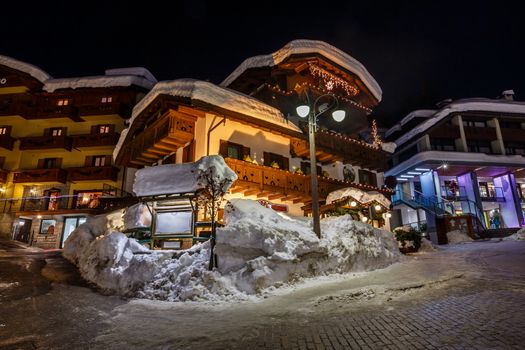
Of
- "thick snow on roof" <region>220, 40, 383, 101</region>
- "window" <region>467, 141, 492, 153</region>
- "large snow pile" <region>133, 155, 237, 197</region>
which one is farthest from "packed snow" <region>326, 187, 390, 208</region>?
"window" <region>467, 141, 492, 153</region>

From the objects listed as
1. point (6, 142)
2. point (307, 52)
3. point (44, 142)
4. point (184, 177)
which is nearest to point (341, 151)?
point (307, 52)

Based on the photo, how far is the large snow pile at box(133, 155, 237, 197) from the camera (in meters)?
11.3

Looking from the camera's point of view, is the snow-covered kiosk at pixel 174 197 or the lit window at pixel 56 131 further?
the lit window at pixel 56 131

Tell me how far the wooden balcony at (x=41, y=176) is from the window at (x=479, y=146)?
152ft

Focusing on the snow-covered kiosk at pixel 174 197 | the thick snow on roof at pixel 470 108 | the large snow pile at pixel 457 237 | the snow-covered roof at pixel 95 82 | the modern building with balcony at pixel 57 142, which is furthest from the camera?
the thick snow on roof at pixel 470 108

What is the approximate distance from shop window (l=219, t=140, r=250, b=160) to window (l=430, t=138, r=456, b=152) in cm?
2777

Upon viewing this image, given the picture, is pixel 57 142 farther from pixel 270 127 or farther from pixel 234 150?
pixel 270 127

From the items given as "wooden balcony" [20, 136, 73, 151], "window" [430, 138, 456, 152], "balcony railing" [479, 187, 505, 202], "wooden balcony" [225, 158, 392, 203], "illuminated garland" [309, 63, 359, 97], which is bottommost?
"wooden balcony" [225, 158, 392, 203]

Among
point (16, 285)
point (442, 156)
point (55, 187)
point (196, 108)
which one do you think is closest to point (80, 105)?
point (55, 187)

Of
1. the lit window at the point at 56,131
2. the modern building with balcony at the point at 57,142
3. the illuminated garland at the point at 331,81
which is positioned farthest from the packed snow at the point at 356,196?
the lit window at the point at 56,131

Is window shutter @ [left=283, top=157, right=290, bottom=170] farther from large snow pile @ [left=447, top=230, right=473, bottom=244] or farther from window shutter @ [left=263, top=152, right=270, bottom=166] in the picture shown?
large snow pile @ [left=447, top=230, right=473, bottom=244]

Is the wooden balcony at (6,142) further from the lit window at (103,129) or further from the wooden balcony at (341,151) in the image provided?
the wooden balcony at (341,151)

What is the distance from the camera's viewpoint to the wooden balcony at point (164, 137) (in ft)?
51.3

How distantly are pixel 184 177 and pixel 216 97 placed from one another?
5672 millimetres
